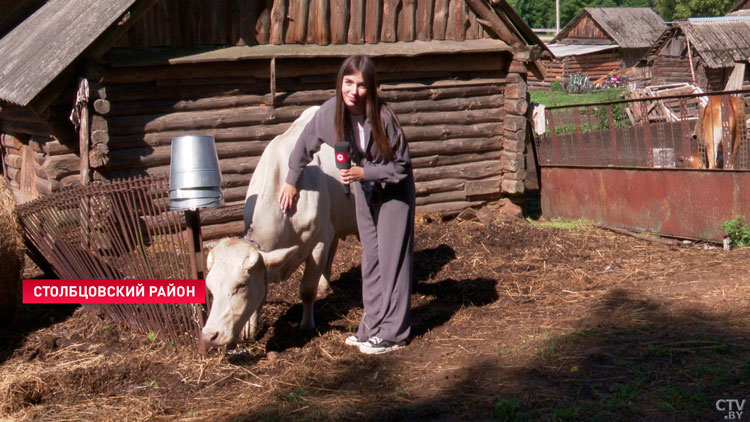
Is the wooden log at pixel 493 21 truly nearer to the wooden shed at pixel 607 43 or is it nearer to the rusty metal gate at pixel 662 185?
the rusty metal gate at pixel 662 185

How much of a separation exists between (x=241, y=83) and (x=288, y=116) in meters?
0.74

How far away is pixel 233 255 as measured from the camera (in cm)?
533

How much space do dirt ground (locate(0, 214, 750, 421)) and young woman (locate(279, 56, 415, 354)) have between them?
319 millimetres

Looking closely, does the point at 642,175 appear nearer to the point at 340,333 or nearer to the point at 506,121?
the point at 506,121

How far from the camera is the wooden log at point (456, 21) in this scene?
11.0 metres

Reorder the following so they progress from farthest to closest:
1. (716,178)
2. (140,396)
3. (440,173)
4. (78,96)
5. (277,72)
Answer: (440,173)
(277,72)
(716,178)
(78,96)
(140,396)

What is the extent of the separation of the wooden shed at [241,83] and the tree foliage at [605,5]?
58.4 metres

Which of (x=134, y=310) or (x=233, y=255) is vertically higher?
(x=233, y=255)

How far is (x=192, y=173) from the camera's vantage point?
5254 mm

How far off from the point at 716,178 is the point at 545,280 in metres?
2.93

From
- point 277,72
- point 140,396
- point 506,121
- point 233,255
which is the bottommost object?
point 140,396

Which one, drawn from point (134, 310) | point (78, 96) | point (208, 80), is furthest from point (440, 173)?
point (134, 310)

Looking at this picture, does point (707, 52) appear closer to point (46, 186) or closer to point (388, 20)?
point (388, 20)

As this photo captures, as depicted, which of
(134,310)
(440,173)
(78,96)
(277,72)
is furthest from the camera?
(440,173)
